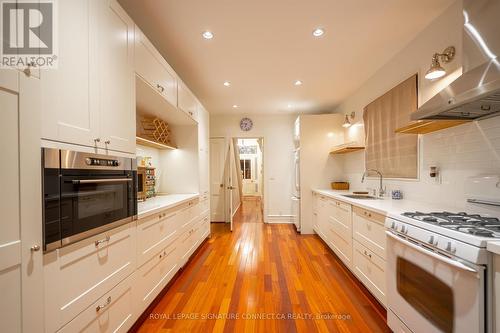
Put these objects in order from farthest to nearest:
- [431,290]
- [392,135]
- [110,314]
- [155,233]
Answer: [392,135] → [155,233] → [110,314] → [431,290]

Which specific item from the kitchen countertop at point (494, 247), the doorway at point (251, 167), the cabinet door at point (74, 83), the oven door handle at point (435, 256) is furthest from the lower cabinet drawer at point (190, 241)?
the doorway at point (251, 167)

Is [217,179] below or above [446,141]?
below

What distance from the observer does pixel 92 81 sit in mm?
1168

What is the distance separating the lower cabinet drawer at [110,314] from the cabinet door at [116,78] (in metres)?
0.96

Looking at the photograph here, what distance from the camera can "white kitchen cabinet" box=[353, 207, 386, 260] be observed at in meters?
1.73

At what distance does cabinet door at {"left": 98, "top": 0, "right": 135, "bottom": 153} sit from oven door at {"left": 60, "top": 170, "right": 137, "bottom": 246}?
242 mm

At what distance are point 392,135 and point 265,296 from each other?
2.39 metres

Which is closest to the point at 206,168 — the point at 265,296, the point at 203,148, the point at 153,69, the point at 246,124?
the point at 203,148

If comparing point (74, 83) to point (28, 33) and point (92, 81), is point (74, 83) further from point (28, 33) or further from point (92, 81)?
point (28, 33)

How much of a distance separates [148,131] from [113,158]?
136cm

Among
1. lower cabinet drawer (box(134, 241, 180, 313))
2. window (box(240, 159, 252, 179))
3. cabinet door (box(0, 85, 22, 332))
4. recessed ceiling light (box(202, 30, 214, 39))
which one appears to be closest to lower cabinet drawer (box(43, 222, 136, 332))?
cabinet door (box(0, 85, 22, 332))

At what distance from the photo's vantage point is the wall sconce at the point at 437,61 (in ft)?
5.13

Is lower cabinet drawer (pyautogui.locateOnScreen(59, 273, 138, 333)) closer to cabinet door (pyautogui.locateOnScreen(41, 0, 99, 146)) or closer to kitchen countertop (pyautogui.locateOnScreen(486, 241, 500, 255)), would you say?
cabinet door (pyautogui.locateOnScreen(41, 0, 99, 146))

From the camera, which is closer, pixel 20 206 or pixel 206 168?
pixel 20 206
